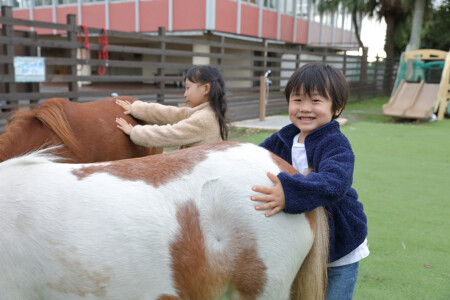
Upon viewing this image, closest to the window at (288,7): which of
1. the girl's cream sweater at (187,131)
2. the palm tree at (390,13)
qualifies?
the palm tree at (390,13)

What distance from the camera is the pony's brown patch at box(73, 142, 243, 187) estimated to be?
1.34 metres

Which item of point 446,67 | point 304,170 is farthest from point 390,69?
point 304,170

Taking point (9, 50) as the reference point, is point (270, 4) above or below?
above

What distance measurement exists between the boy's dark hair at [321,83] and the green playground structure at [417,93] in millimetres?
10277

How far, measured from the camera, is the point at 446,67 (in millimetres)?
12133

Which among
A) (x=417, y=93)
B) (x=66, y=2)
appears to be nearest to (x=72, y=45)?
(x=417, y=93)

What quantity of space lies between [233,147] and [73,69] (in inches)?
241

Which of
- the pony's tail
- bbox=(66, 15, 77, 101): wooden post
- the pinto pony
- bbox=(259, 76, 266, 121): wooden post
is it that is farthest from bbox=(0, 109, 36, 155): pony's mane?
bbox=(259, 76, 266, 121): wooden post

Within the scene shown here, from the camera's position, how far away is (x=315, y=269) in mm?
1480

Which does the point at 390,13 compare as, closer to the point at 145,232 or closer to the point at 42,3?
the point at 42,3

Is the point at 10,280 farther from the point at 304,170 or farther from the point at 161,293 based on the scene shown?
the point at 304,170

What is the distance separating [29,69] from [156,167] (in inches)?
214

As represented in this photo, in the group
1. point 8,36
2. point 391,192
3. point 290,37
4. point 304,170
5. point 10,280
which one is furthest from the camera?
point 290,37

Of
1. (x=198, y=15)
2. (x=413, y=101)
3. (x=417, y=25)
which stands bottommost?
(x=413, y=101)
